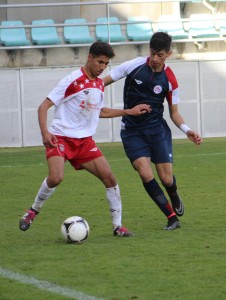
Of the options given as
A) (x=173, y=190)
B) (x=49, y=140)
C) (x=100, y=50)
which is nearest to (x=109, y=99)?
(x=173, y=190)

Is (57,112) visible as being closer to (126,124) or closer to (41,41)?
(126,124)

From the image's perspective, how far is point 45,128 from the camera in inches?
339

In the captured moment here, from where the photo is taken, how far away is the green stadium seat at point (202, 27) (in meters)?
27.4

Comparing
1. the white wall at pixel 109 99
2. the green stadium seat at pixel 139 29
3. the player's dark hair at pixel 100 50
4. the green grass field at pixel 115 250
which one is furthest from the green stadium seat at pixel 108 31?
the player's dark hair at pixel 100 50

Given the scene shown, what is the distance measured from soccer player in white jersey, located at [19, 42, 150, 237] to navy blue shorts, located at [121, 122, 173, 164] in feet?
2.16

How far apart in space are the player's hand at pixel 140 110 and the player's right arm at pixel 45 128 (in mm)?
810

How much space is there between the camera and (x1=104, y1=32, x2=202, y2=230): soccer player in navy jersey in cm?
959

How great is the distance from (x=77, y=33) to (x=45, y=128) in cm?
1875

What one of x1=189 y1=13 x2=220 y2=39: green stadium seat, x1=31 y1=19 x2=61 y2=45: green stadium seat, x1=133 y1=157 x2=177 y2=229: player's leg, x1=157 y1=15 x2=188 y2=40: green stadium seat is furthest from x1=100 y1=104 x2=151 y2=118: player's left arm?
x1=189 y1=13 x2=220 y2=39: green stadium seat

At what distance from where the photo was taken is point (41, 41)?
26547mm

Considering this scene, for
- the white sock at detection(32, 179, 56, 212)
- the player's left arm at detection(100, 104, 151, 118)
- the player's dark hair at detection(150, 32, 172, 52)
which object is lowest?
the white sock at detection(32, 179, 56, 212)

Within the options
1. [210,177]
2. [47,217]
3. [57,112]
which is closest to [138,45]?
[210,177]

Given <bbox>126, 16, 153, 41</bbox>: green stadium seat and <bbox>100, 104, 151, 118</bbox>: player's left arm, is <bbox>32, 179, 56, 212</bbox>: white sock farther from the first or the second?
<bbox>126, 16, 153, 41</bbox>: green stadium seat

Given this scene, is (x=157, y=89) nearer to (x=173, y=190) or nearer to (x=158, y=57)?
(x=158, y=57)
